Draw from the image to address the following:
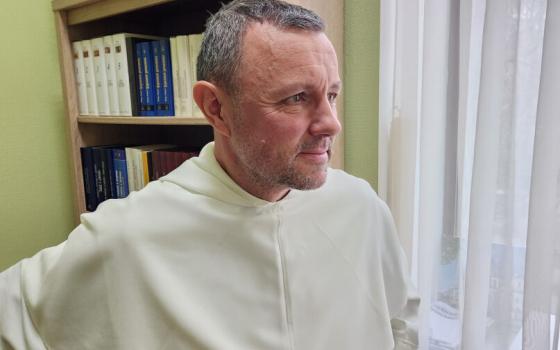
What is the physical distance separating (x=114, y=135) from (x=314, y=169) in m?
1.26

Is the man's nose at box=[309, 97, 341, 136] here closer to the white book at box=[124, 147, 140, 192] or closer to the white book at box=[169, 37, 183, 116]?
the white book at box=[169, 37, 183, 116]

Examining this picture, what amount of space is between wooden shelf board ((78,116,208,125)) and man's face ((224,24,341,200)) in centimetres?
40

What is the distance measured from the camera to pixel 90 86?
1657 mm

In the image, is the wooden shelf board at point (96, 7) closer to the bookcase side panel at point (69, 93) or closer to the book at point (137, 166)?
the bookcase side panel at point (69, 93)

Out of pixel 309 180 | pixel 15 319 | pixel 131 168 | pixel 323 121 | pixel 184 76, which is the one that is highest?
pixel 184 76

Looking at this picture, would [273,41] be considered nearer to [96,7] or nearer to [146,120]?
[146,120]

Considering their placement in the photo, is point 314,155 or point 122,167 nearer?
point 314,155

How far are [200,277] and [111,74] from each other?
1.00 m

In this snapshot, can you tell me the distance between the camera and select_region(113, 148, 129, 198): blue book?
166cm

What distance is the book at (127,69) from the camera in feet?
5.05

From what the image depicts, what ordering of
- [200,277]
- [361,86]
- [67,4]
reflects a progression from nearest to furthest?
[200,277] < [361,86] < [67,4]

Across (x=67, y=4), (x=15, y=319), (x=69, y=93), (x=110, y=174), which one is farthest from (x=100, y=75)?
(x=15, y=319)

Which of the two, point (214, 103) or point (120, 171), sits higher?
point (214, 103)

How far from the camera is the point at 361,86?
53.9 inches
